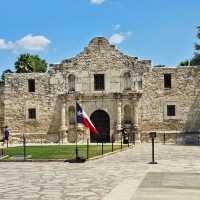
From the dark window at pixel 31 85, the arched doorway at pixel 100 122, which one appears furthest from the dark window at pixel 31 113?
the arched doorway at pixel 100 122

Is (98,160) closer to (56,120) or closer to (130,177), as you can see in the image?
(130,177)

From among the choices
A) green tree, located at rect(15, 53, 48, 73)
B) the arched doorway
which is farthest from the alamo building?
green tree, located at rect(15, 53, 48, 73)

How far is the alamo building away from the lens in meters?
40.4

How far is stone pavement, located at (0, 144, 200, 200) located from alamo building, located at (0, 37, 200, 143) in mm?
22586

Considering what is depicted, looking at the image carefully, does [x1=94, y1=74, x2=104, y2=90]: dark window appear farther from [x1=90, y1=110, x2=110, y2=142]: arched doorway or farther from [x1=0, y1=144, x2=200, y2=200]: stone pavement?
[x1=0, y1=144, x2=200, y2=200]: stone pavement

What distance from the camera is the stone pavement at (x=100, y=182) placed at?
10539mm

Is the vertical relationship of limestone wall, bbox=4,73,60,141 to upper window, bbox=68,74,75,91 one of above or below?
below

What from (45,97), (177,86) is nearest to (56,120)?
(45,97)

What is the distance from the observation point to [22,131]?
41844 millimetres

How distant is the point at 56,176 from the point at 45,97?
90.9 feet

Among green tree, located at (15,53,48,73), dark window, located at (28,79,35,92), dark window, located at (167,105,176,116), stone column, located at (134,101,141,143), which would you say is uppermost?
green tree, located at (15,53,48,73)

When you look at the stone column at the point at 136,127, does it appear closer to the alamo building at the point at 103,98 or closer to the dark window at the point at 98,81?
the alamo building at the point at 103,98

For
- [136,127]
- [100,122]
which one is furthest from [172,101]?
[100,122]

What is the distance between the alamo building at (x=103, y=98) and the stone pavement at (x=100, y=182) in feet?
74.1
